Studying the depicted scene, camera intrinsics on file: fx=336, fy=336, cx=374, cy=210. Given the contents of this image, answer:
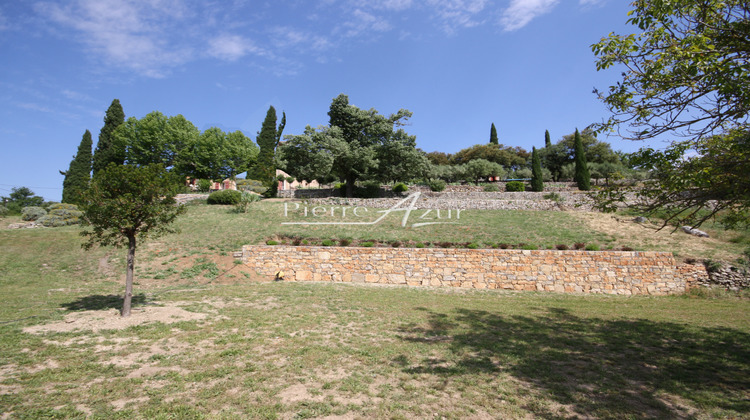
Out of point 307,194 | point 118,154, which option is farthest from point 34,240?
point 118,154

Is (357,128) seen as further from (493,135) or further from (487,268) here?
(493,135)

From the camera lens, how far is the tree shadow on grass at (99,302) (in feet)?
28.1

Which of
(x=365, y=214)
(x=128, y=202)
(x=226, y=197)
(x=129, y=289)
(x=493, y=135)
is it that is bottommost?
(x=129, y=289)

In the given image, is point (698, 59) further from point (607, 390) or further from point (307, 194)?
point (307, 194)

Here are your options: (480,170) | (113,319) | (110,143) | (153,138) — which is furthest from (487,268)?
(110,143)

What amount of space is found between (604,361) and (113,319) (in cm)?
976

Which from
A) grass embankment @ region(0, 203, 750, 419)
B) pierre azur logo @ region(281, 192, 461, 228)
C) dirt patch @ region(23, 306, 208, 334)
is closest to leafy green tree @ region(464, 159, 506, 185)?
pierre azur logo @ region(281, 192, 461, 228)

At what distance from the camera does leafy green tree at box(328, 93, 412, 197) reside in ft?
99.0

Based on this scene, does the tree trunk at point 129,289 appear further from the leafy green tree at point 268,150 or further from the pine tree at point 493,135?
the pine tree at point 493,135

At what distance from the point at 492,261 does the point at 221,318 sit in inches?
411

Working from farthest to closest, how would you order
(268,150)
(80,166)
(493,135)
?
(493,135), (268,150), (80,166)

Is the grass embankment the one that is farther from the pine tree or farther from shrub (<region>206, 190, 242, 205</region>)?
the pine tree

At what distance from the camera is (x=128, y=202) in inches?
301

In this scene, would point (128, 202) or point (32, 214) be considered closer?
point (128, 202)
